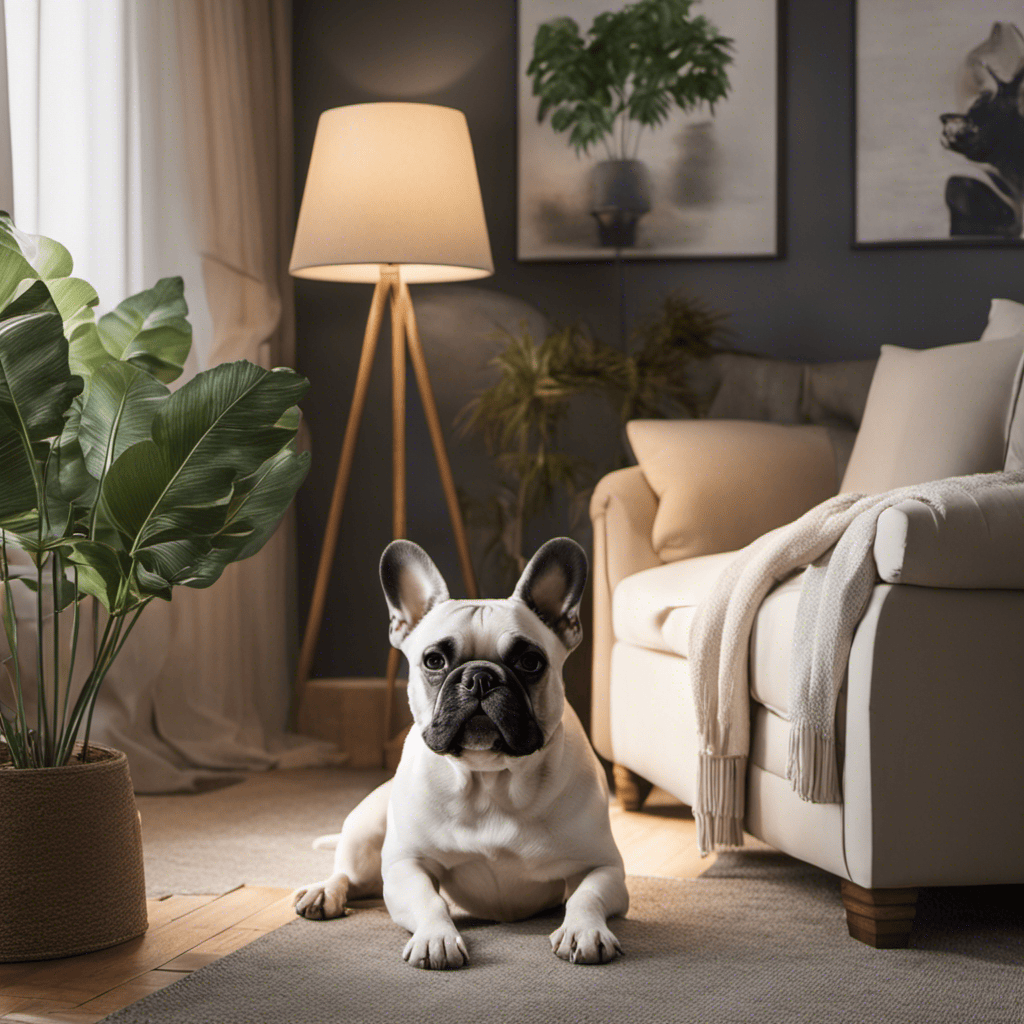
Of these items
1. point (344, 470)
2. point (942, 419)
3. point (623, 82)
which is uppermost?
point (623, 82)

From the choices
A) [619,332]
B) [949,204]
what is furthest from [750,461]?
[949,204]

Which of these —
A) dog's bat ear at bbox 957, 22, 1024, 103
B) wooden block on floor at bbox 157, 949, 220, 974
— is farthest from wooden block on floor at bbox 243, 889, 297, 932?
dog's bat ear at bbox 957, 22, 1024, 103

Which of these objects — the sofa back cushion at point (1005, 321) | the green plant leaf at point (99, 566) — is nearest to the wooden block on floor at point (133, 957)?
the green plant leaf at point (99, 566)

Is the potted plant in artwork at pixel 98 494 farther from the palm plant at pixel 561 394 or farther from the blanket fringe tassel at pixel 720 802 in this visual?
the palm plant at pixel 561 394

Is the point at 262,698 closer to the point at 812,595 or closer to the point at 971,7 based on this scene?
the point at 812,595

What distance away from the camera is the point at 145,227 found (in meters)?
2.99

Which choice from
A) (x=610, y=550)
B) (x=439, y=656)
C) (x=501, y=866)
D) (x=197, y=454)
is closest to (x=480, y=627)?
(x=439, y=656)

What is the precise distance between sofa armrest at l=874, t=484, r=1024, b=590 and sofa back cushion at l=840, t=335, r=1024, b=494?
30.3 inches

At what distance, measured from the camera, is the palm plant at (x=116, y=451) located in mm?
1595

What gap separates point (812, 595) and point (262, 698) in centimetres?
206

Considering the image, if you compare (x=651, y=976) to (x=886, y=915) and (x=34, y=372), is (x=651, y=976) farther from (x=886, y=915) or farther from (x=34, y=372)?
(x=34, y=372)

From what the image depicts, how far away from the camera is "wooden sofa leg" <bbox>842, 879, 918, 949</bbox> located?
173 cm

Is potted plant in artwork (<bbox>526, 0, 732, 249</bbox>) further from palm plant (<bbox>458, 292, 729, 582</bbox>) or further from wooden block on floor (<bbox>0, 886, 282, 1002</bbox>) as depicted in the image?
wooden block on floor (<bbox>0, 886, 282, 1002</bbox>)

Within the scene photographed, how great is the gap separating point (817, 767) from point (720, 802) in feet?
0.97
